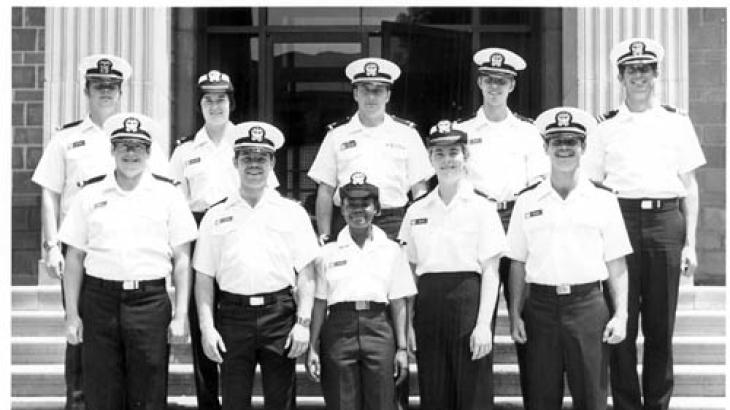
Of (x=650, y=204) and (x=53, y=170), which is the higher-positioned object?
(x=53, y=170)

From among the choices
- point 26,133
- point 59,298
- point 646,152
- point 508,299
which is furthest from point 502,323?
point 26,133

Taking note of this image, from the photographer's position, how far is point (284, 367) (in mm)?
4648

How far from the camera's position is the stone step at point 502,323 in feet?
20.6

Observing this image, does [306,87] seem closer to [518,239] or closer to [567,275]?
[518,239]

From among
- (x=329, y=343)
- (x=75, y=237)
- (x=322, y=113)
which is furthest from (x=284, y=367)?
(x=322, y=113)

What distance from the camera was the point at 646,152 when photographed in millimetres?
5203

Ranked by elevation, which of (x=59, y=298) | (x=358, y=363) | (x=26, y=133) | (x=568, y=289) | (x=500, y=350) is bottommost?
(x=500, y=350)

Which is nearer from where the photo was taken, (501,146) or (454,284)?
(454,284)

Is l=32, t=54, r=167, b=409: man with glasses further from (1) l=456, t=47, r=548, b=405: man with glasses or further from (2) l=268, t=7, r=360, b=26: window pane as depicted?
(2) l=268, t=7, r=360, b=26: window pane

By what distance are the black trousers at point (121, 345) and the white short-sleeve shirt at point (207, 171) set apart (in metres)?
0.91

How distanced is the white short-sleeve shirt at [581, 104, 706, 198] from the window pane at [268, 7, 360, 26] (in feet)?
13.0

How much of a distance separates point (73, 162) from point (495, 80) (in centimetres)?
250

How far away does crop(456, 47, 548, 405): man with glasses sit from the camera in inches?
210

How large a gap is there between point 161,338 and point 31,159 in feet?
11.9
